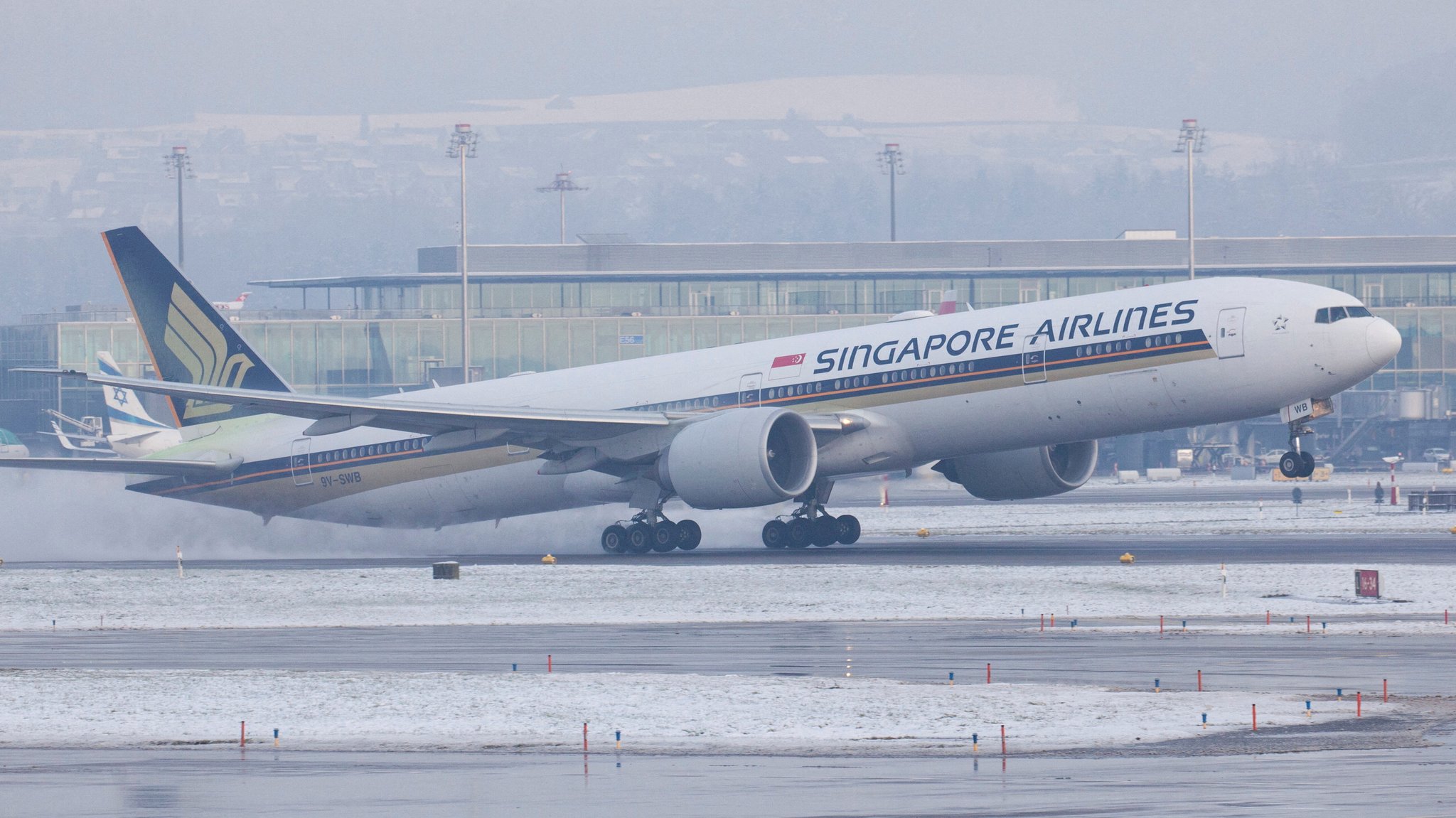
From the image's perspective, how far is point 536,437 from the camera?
135 feet

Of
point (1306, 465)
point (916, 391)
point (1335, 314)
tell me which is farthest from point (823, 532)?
point (1335, 314)

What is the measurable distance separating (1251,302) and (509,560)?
17.9 meters

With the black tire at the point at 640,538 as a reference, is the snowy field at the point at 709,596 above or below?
below

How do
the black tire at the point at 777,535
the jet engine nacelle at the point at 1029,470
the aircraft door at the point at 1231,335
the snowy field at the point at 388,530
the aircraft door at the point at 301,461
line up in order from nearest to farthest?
the aircraft door at the point at 1231,335
the black tire at the point at 777,535
the jet engine nacelle at the point at 1029,470
the aircraft door at the point at 301,461
the snowy field at the point at 388,530

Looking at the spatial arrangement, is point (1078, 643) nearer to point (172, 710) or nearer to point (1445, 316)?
point (172, 710)

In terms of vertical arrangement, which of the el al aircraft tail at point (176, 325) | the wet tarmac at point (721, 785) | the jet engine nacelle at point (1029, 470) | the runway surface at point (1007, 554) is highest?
the el al aircraft tail at point (176, 325)

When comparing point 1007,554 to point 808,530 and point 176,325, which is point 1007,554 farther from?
point 176,325

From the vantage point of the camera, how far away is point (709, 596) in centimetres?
3108

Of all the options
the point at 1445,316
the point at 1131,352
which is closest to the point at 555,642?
the point at 1131,352

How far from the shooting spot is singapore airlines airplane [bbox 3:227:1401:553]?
3597 cm

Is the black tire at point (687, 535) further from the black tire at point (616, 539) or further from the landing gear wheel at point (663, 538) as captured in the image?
the black tire at point (616, 539)

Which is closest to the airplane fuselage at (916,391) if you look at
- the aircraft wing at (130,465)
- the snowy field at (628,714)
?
the aircraft wing at (130,465)

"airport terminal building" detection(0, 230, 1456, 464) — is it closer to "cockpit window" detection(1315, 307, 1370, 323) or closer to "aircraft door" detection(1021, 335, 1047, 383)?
"aircraft door" detection(1021, 335, 1047, 383)

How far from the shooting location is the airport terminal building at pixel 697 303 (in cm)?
10612
